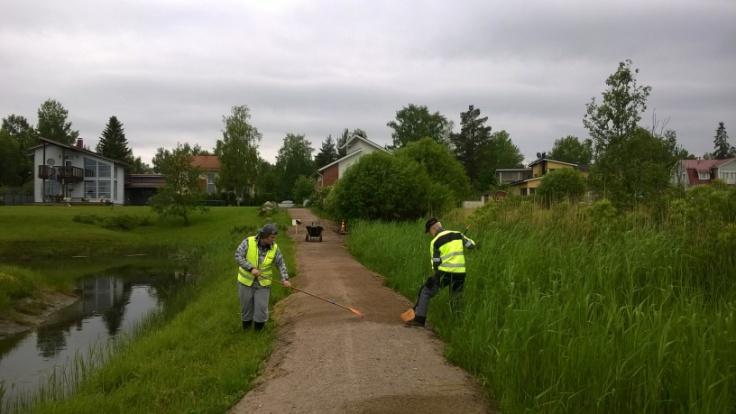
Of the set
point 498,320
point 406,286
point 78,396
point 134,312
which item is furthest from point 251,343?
point 134,312

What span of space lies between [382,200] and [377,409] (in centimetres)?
2223

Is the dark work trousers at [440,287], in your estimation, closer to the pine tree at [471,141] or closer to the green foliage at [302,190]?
the green foliage at [302,190]

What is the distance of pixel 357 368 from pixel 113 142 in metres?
88.6

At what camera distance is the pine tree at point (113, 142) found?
86.3m

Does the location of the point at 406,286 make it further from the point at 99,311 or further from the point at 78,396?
the point at 99,311

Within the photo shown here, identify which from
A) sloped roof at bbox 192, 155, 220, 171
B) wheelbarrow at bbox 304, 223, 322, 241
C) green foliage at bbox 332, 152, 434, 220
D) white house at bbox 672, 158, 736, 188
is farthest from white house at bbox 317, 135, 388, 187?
white house at bbox 672, 158, 736, 188

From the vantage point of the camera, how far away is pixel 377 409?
6.06 m

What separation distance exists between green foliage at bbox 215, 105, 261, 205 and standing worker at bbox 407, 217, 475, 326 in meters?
61.3

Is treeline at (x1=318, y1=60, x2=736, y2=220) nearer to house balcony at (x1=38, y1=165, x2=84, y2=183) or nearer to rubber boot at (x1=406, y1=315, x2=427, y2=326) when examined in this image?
rubber boot at (x1=406, y1=315, x2=427, y2=326)

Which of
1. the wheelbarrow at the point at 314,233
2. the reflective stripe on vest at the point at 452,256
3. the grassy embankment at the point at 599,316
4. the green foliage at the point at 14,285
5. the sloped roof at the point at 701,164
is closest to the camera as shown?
the grassy embankment at the point at 599,316

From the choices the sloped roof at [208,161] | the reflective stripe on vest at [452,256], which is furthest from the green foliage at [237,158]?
the reflective stripe on vest at [452,256]

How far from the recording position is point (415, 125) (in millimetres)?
82438

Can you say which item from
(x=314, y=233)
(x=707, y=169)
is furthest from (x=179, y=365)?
(x=707, y=169)

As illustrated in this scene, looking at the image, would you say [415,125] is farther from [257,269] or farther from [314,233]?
[257,269]
